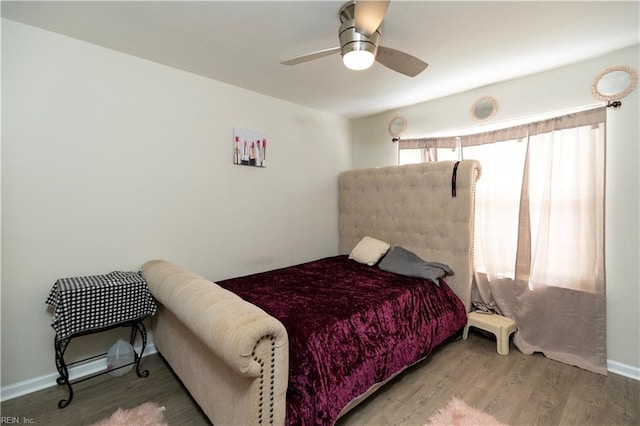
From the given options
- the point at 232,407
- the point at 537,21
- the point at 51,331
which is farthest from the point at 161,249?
the point at 537,21

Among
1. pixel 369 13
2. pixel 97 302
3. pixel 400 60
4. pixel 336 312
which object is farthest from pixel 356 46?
pixel 97 302

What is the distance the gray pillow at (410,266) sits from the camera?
2.66m

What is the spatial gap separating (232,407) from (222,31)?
7.44 ft

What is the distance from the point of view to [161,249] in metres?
2.51

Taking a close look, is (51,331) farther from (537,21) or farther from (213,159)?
(537,21)

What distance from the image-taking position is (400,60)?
73.5 inches

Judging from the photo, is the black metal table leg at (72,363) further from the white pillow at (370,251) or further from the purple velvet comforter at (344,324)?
the white pillow at (370,251)

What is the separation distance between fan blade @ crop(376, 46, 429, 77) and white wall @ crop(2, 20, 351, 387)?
1.62 metres

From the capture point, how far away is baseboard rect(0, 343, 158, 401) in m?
1.92

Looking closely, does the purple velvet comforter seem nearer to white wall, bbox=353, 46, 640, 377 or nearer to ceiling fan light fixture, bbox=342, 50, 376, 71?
white wall, bbox=353, 46, 640, 377

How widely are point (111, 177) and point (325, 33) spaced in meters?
1.92

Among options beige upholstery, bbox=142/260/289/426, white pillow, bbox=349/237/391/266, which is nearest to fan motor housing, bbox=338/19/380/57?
beige upholstery, bbox=142/260/289/426

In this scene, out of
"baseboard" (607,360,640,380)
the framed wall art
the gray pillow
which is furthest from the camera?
the framed wall art

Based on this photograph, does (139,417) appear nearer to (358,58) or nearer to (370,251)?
(370,251)
